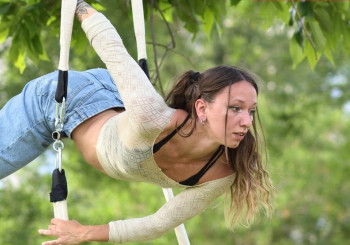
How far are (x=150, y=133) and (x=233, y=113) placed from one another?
0.29m

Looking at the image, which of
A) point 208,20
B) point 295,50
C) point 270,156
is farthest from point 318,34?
point 270,156

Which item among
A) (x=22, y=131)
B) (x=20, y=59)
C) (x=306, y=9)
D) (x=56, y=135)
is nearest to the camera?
(x=56, y=135)

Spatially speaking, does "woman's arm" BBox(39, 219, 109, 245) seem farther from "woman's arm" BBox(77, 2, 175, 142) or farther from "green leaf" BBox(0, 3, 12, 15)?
"green leaf" BBox(0, 3, 12, 15)

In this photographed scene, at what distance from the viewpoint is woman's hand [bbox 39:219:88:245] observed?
2.63 m

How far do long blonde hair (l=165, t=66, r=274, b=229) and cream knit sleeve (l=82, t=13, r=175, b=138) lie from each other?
159mm

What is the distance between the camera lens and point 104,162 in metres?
2.84

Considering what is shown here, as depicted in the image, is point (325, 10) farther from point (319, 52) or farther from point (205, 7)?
point (205, 7)

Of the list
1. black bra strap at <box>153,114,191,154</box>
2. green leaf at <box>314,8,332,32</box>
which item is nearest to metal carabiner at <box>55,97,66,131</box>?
black bra strap at <box>153,114,191,154</box>

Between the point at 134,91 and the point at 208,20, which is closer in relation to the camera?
the point at 134,91

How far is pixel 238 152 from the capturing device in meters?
2.87

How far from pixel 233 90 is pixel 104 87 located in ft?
2.06

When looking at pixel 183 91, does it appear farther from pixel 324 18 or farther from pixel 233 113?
pixel 324 18

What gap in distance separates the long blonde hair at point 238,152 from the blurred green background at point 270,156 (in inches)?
146

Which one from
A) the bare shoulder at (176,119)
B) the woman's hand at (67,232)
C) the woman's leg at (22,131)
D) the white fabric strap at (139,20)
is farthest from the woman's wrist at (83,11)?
the woman's hand at (67,232)
